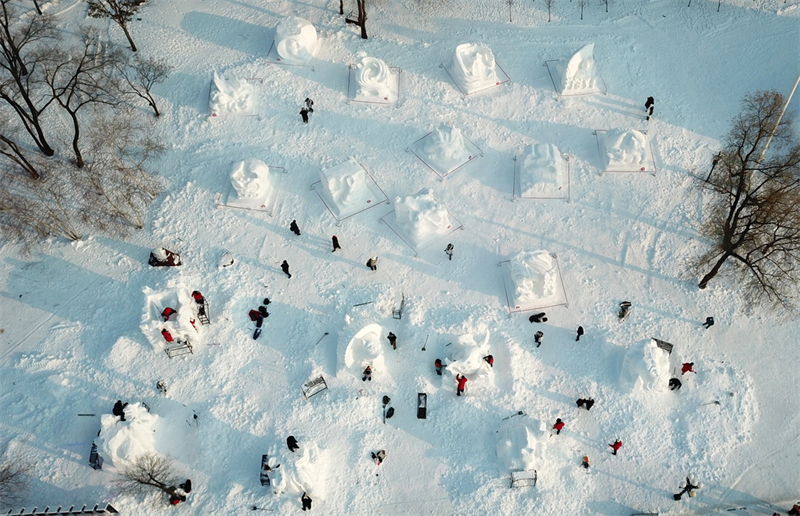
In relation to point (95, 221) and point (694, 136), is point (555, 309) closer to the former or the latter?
point (694, 136)

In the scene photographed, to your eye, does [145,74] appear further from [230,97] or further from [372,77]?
[372,77]

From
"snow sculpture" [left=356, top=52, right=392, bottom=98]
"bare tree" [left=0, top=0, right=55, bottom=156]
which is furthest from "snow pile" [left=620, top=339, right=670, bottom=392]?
"bare tree" [left=0, top=0, right=55, bottom=156]

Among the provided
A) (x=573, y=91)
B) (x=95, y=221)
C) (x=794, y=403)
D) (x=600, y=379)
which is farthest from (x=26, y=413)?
(x=794, y=403)

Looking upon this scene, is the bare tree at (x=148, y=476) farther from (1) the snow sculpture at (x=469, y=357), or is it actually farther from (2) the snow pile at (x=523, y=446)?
(2) the snow pile at (x=523, y=446)

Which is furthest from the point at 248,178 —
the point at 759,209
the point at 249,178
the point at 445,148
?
the point at 759,209

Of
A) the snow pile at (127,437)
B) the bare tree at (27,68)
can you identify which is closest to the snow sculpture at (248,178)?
the bare tree at (27,68)

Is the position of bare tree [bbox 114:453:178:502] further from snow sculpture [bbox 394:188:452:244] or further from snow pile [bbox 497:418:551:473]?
snow sculpture [bbox 394:188:452:244]
